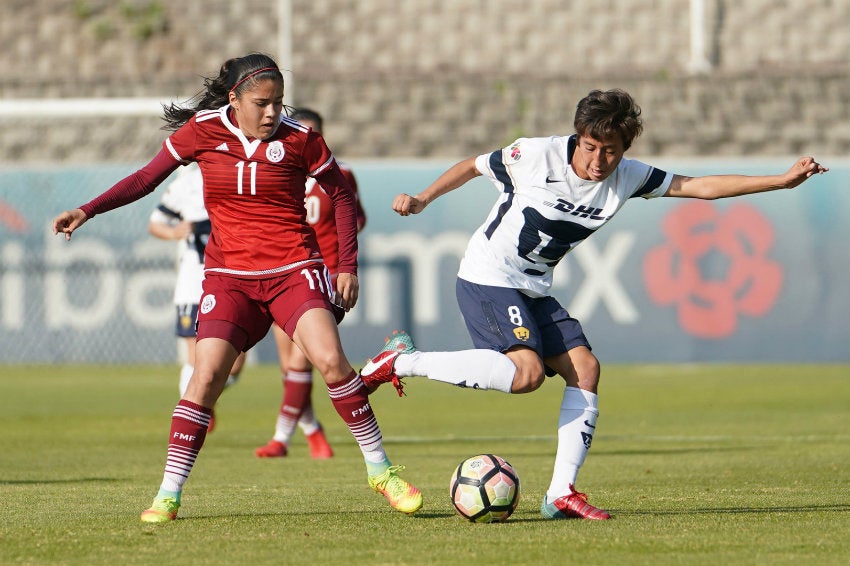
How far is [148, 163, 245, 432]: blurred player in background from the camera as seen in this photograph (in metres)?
A: 10.8

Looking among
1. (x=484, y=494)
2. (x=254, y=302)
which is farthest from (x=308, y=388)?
(x=484, y=494)

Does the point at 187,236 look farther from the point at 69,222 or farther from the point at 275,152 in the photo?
the point at 69,222

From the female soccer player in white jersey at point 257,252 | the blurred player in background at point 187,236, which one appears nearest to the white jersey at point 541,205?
the female soccer player in white jersey at point 257,252

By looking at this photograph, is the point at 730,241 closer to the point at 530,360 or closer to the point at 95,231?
the point at 95,231

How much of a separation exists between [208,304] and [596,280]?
13982mm

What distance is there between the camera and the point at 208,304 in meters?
6.59

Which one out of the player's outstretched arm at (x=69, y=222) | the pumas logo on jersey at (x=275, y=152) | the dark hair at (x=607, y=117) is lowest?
the player's outstretched arm at (x=69, y=222)

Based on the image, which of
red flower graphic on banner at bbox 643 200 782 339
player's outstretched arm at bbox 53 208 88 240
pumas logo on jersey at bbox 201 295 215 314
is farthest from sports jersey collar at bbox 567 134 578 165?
red flower graphic on banner at bbox 643 200 782 339

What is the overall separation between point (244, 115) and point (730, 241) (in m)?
14.4

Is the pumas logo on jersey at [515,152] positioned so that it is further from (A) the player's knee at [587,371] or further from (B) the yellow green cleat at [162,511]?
(B) the yellow green cleat at [162,511]

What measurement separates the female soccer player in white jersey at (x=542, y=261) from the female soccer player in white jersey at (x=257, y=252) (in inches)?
13.4

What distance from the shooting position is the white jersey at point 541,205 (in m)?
6.80

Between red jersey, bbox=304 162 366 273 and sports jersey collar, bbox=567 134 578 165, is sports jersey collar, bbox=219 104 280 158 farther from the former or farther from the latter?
red jersey, bbox=304 162 366 273

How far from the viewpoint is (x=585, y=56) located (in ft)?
74.6
